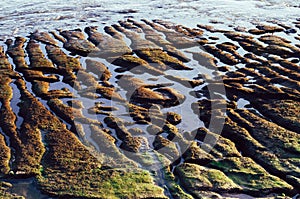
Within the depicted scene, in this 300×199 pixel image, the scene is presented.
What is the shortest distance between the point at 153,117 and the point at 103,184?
720 cm

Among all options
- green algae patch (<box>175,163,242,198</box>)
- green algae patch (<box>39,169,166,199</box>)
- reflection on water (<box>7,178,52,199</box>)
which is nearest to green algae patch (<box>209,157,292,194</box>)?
green algae patch (<box>175,163,242,198</box>)

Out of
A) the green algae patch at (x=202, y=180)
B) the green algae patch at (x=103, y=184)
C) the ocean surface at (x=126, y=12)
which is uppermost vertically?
the green algae patch at (x=103, y=184)

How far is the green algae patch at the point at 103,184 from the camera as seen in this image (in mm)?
17156

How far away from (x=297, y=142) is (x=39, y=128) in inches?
541

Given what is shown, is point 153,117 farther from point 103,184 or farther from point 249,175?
point 249,175

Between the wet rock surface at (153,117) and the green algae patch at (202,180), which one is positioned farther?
the wet rock surface at (153,117)

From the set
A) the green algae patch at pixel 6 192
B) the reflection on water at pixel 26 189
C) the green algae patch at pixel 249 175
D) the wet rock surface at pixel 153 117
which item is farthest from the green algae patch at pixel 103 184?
the green algae patch at pixel 249 175

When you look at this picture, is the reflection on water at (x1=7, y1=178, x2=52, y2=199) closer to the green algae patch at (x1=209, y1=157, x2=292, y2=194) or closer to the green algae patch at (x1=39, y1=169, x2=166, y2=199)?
the green algae patch at (x1=39, y1=169, x2=166, y2=199)

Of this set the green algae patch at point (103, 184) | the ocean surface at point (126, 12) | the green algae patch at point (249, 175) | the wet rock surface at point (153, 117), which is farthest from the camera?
the ocean surface at point (126, 12)

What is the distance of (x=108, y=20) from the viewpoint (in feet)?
166

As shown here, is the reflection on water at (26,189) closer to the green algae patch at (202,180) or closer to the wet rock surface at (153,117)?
the wet rock surface at (153,117)

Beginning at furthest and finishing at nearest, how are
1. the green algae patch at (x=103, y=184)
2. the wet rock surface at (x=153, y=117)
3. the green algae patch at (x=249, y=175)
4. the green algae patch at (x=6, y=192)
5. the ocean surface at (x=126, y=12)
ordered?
the ocean surface at (x=126, y=12) → the wet rock surface at (x=153, y=117) → the green algae patch at (x=249, y=175) → the green algae patch at (x=103, y=184) → the green algae patch at (x=6, y=192)

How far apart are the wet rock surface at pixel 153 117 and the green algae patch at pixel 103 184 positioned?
44 millimetres

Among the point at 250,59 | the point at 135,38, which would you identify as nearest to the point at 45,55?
the point at 135,38
